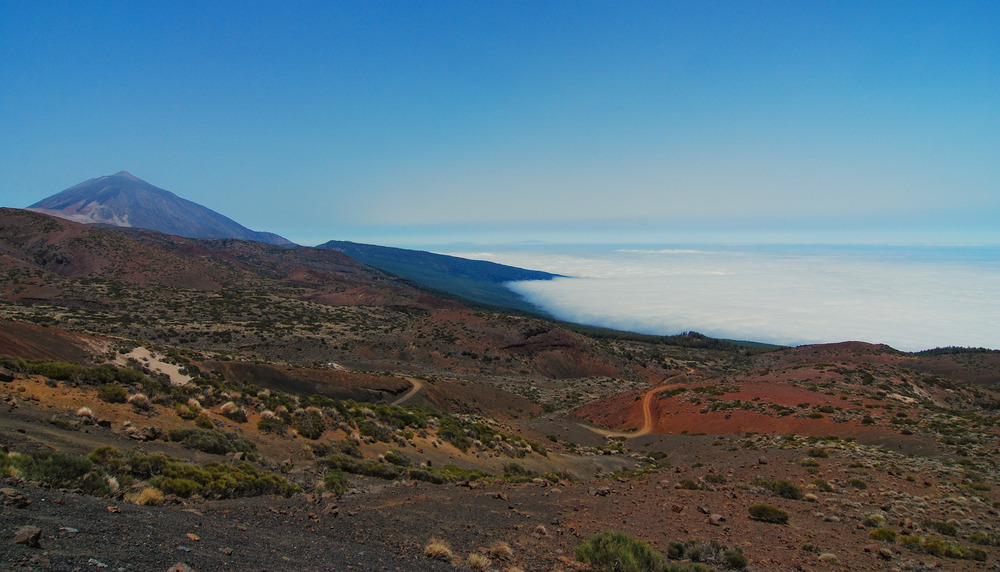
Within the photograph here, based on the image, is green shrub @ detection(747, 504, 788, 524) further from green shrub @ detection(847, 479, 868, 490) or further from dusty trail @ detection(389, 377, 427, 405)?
dusty trail @ detection(389, 377, 427, 405)

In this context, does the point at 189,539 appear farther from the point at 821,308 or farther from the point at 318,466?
the point at 821,308

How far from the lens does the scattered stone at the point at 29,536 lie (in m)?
4.02

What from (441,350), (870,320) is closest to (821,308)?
(870,320)

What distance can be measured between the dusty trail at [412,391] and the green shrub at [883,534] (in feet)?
77.6

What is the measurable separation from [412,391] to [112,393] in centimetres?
2113

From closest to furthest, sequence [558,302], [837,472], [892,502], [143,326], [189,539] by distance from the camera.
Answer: [189,539], [892,502], [837,472], [143,326], [558,302]

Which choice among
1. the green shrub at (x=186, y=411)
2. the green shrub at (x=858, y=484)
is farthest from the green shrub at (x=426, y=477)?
the green shrub at (x=858, y=484)

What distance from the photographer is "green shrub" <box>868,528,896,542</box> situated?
8672 millimetres

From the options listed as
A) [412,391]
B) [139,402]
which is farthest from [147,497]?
[412,391]

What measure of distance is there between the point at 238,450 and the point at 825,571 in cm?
1202

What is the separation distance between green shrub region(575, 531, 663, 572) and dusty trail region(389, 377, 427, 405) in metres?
22.2

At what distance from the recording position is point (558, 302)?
174 metres

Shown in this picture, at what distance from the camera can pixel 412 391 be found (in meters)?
31.1

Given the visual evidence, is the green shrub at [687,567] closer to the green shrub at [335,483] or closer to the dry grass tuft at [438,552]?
the dry grass tuft at [438,552]
